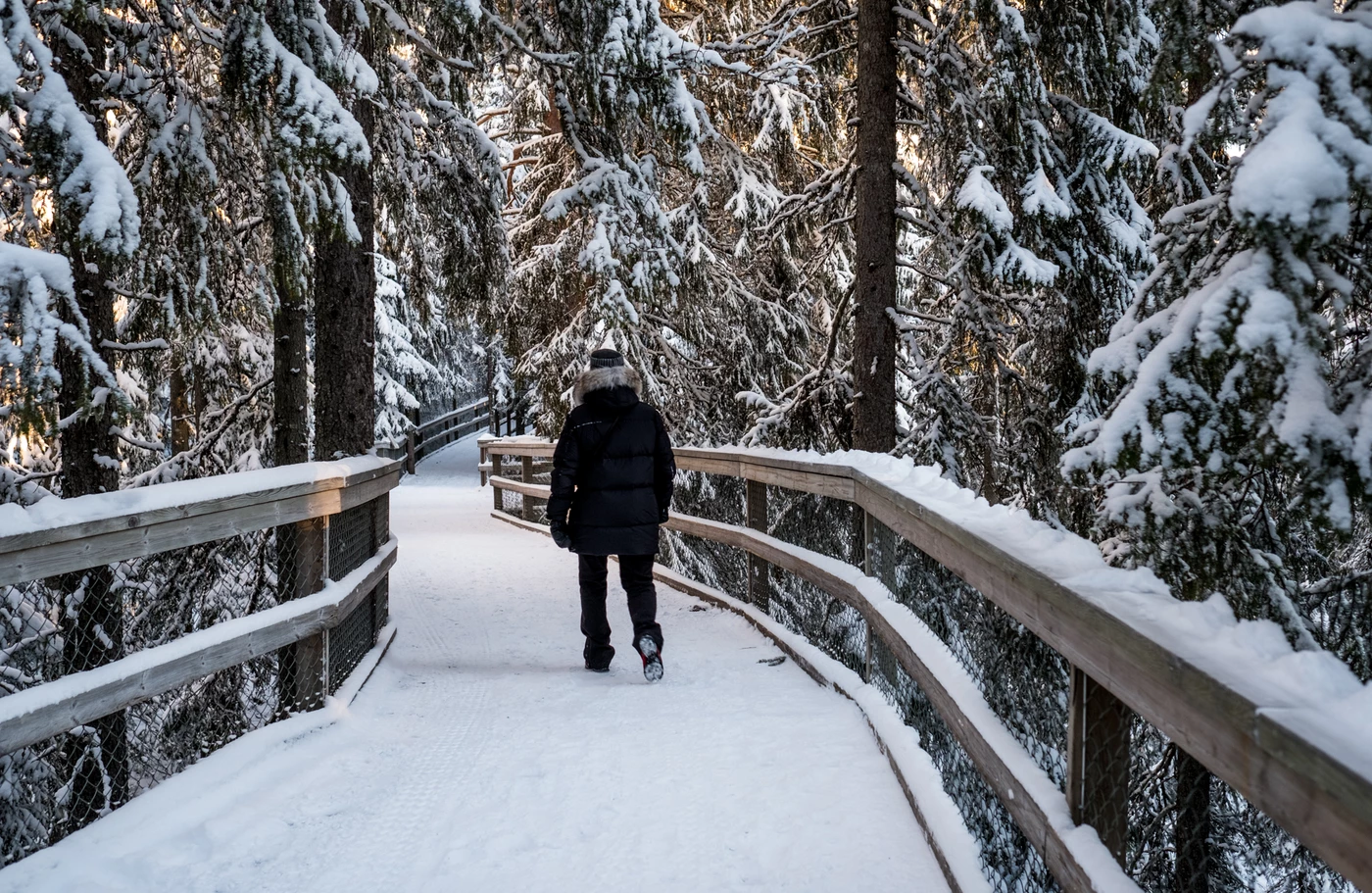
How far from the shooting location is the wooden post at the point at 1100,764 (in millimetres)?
2141

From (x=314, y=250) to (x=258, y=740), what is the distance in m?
3.99

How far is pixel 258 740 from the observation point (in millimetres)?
4262

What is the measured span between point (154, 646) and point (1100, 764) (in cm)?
382

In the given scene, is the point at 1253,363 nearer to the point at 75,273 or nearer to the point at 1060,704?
the point at 1060,704

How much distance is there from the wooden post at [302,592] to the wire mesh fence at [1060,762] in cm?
258

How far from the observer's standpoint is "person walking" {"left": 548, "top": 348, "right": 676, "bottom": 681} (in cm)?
584

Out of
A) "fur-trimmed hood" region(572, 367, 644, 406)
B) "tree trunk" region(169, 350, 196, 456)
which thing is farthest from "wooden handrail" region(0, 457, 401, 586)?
"tree trunk" region(169, 350, 196, 456)

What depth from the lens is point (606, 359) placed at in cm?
591

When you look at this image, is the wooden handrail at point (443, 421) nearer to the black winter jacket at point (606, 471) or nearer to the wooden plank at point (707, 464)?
the wooden plank at point (707, 464)

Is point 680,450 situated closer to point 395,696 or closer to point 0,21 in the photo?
point 395,696

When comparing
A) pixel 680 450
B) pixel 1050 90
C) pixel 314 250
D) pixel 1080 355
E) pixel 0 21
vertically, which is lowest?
pixel 680 450

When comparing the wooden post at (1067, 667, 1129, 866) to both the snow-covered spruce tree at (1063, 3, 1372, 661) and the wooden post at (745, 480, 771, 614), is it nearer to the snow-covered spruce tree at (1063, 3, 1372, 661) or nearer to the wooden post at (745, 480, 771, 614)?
the snow-covered spruce tree at (1063, 3, 1372, 661)

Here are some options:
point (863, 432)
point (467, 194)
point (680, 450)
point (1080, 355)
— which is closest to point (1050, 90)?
point (1080, 355)

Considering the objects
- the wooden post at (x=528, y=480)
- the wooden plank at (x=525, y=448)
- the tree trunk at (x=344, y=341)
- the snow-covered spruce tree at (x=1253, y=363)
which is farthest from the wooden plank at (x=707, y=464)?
the wooden post at (x=528, y=480)
